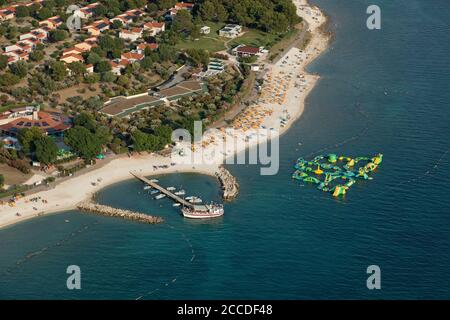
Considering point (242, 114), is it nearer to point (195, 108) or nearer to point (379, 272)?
point (195, 108)

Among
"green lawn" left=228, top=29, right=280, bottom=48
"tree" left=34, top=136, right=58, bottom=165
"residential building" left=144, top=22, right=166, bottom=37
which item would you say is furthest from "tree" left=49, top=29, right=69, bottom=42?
"tree" left=34, top=136, right=58, bottom=165

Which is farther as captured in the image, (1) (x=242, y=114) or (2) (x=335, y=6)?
(2) (x=335, y=6)

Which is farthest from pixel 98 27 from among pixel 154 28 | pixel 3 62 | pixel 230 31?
pixel 3 62

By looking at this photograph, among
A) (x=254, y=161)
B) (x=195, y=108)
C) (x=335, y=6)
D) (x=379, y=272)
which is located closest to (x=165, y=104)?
(x=195, y=108)

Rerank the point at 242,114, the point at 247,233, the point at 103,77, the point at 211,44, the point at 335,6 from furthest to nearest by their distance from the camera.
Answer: the point at 335,6
the point at 211,44
the point at 103,77
the point at 242,114
the point at 247,233

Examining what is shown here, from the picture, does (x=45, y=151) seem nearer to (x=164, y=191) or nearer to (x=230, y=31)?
(x=164, y=191)

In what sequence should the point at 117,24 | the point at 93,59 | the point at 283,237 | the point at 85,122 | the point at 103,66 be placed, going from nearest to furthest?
1. the point at 283,237
2. the point at 85,122
3. the point at 103,66
4. the point at 93,59
5. the point at 117,24

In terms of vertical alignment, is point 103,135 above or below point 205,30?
above
